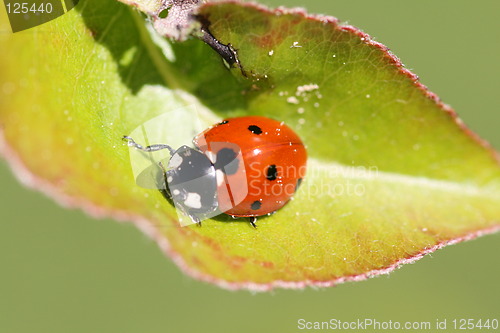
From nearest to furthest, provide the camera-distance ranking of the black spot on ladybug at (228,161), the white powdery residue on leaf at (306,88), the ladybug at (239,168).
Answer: the white powdery residue on leaf at (306,88) < the ladybug at (239,168) < the black spot on ladybug at (228,161)

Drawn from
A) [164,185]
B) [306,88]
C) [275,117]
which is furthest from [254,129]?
[164,185]

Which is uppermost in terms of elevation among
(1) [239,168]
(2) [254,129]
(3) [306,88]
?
(3) [306,88]

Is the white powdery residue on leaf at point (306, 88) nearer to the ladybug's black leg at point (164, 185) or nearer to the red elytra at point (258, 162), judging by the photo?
the red elytra at point (258, 162)

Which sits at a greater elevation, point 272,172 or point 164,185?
point 164,185

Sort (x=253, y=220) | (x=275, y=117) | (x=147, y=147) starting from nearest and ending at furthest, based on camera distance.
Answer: (x=147, y=147), (x=253, y=220), (x=275, y=117)

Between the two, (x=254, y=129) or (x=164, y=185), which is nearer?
(x=164, y=185)

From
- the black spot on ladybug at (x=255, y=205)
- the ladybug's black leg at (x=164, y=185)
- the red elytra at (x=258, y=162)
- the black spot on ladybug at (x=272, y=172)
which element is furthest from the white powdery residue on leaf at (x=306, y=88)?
the ladybug's black leg at (x=164, y=185)

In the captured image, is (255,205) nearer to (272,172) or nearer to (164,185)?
(272,172)

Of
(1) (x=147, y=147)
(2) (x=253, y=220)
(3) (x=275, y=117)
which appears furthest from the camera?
(3) (x=275, y=117)
